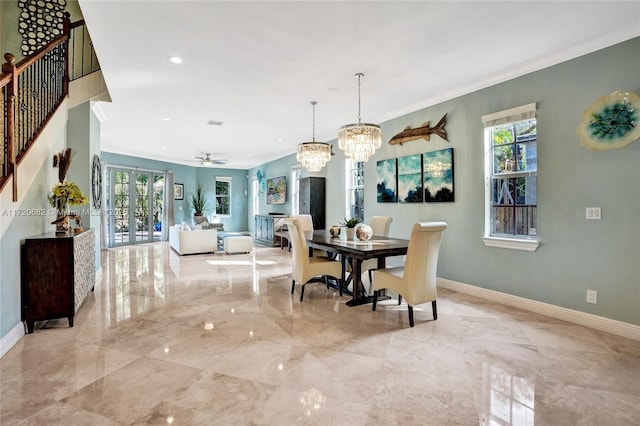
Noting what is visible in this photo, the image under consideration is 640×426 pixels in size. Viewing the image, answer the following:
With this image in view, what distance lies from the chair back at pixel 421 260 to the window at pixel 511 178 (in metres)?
1.29

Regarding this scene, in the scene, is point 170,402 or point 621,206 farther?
point 621,206

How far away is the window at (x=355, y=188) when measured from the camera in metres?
6.57

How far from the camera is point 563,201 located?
3.39 m

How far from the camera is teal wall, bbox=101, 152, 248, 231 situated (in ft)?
32.3

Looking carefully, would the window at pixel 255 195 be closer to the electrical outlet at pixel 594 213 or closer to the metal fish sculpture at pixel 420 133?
the metal fish sculpture at pixel 420 133

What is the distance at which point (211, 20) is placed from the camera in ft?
9.09

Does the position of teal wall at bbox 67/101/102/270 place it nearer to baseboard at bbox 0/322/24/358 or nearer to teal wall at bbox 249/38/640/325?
baseboard at bbox 0/322/24/358

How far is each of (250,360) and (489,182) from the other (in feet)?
11.3

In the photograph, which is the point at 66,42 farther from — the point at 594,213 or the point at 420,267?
the point at 594,213

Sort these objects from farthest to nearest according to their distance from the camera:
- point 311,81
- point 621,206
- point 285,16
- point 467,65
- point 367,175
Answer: point 367,175 < point 311,81 < point 467,65 < point 621,206 < point 285,16

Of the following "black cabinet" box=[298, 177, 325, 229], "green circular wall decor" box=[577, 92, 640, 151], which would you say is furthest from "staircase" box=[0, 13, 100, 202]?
"green circular wall decor" box=[577, 92, 640, 151]

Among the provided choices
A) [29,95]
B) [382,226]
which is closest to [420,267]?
[382,226]

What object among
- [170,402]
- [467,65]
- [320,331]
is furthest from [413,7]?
[170,402]

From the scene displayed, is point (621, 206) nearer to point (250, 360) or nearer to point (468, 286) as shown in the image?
point (468, 286)
